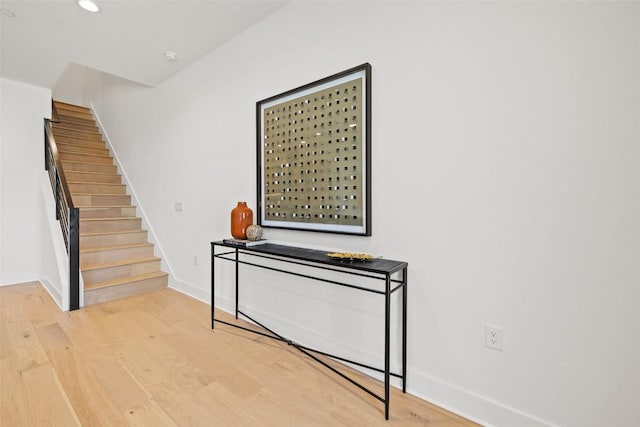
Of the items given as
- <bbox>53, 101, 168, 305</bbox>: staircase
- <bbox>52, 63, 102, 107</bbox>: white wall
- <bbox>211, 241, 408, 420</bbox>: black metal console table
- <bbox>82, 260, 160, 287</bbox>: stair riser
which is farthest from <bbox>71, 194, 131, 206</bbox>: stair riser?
<bbox>211, 241, 408, 420</bbox>: black metal console table

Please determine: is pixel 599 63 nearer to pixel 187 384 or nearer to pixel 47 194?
pixel 187 384

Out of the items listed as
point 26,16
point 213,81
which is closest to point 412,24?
point 213,81

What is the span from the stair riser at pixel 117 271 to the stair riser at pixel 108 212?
1.05m

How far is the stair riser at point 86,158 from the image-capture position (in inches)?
181

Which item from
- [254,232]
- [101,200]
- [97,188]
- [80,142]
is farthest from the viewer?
[80,142]

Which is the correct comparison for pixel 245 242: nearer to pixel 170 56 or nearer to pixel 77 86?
pixel 170 56

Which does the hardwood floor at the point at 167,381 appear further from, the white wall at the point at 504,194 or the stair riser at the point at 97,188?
the stair riser at the point at 97,188

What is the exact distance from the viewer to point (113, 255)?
360 centimetres

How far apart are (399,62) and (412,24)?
0.66 feet

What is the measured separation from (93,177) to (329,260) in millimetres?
4509

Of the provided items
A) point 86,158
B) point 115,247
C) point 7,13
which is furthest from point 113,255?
point 7,13

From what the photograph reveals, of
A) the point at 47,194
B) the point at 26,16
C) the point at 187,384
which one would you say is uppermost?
the point at 26,16

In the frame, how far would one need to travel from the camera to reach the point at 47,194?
3.60 metres

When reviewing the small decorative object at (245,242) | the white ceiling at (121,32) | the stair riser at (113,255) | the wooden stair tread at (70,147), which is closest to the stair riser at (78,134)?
the wooden stair tread at (70,147)
